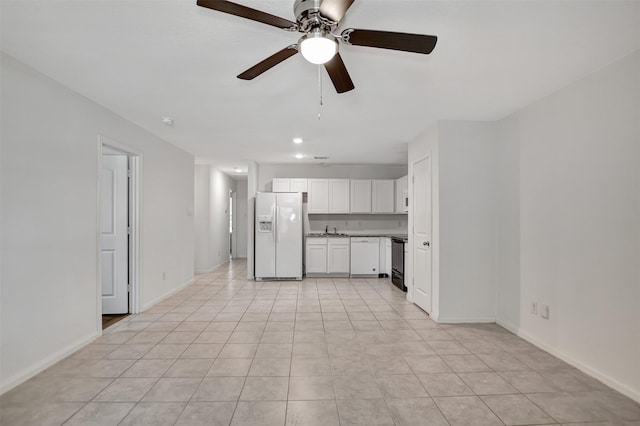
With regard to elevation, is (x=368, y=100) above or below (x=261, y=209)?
above

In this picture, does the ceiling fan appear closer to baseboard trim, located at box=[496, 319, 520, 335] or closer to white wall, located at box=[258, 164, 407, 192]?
baseboard trim, located at box=[496, 319, 520, 335]

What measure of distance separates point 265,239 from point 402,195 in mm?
2846

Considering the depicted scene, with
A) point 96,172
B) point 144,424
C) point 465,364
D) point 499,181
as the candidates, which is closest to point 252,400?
point 144,424

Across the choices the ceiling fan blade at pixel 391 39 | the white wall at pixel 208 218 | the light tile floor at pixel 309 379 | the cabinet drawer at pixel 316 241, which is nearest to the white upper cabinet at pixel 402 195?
the cabinet drawer at pixel 316 241

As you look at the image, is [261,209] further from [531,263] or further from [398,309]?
[531,263]

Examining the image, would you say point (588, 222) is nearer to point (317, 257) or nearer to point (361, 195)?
point (361, 195)

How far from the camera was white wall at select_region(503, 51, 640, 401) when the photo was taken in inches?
89.0

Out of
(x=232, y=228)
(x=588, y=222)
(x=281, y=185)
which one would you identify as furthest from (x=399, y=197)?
(x=232, y=228)

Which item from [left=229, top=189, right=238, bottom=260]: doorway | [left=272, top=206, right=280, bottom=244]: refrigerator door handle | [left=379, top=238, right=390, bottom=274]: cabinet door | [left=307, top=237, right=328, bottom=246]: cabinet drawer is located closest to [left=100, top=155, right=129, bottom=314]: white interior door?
[left=272, top=206, right=280, bottom=244]: refrigerator door handle

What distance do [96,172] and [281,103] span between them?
6.57 ft

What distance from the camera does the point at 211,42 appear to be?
2.11 meters

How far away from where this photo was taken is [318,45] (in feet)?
4.96

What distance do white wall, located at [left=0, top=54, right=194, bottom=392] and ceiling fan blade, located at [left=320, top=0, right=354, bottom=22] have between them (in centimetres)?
242

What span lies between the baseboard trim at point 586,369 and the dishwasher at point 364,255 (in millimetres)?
3374
